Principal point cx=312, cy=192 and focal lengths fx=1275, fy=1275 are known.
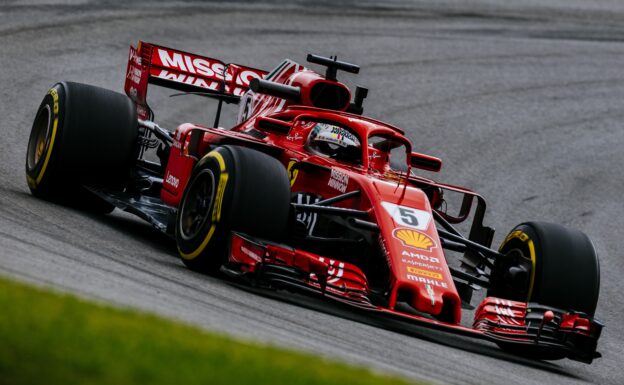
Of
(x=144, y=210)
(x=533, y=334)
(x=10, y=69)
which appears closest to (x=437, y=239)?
(x=533, y=334)

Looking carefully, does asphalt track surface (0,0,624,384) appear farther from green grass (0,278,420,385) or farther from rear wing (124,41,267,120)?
rear wing (124,41,267,120)

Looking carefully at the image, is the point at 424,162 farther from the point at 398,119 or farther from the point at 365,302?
the point at 398,119

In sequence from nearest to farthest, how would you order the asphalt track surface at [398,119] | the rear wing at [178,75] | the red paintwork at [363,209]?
the asphalt track surface at [398,119], the red paintwork at [363,209], the rear wing at [178,75]

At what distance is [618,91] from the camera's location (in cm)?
2127

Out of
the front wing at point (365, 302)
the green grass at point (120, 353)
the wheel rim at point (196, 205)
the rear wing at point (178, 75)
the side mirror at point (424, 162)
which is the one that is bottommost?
the front wing at point (365, 302)

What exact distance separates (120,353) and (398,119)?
46.3ft

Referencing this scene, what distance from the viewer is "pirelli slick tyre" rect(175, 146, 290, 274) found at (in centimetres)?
852

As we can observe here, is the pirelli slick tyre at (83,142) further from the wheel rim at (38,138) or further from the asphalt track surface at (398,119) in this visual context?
the asphalt track surface at (398,119)

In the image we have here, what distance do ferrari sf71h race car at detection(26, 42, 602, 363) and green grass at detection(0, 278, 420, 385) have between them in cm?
337

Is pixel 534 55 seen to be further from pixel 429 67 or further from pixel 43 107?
pixel 43 107

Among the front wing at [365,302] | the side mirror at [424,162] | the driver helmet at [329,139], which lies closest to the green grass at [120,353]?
the front wing at [365,302]

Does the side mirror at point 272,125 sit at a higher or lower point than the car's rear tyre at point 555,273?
higher

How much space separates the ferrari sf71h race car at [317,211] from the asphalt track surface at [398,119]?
24 cm

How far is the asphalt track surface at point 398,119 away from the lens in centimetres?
728
